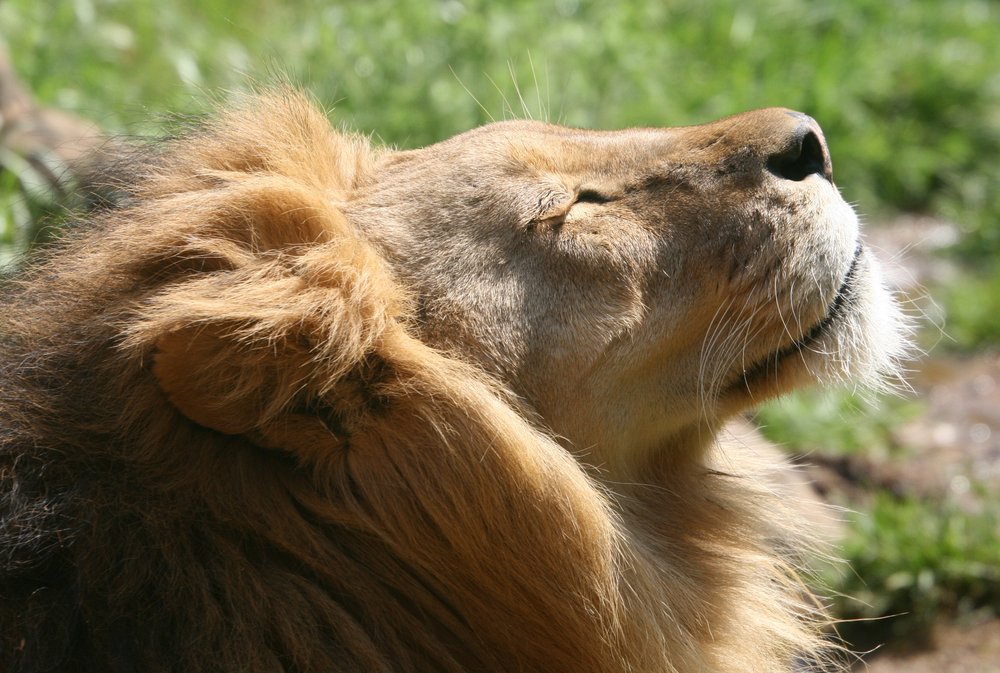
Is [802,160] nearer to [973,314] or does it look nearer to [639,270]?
[639,270]

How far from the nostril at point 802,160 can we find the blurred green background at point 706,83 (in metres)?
1.83

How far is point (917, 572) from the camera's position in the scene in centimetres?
Result: 406

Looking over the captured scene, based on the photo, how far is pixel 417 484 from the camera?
91.3 inches

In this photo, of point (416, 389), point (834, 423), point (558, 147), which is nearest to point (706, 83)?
point (834, 423)

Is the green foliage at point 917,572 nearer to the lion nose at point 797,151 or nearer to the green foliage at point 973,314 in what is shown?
the green foliage at point 973,314

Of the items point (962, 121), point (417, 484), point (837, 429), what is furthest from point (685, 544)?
point (962, 121)

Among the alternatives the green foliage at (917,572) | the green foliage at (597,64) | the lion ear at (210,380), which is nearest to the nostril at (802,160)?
the lion ear at (210,380)

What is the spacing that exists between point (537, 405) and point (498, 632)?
18.5 inches

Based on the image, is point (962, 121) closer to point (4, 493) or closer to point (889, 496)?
point (889, 496)

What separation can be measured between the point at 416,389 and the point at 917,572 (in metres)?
2.47

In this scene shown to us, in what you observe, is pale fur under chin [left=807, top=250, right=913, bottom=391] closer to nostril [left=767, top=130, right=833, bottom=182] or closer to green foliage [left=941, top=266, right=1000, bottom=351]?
nostril [left=767, top=130, right=833, bottom=182]

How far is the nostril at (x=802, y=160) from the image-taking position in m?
2.63

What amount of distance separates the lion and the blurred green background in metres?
1.58

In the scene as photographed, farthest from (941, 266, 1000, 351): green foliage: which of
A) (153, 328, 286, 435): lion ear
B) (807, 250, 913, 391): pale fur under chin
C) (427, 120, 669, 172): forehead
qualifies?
(153, 328, 286, 435): lion ear
